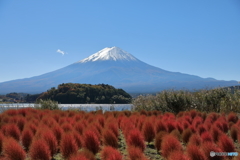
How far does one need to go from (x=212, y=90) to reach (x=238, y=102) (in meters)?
2.13

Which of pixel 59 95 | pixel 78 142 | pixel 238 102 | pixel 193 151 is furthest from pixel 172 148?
pixel 59 95

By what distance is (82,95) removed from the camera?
38.1 metres

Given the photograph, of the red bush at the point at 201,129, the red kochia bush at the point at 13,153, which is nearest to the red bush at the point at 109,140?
the red kochia bush at the point at 13,153

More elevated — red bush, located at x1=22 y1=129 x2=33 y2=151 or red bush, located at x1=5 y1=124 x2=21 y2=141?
red bush, located at x1=5 y1=124 x2=21 y2=141

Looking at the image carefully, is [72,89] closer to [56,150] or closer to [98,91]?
[98,91]

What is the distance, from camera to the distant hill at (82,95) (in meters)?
38.1

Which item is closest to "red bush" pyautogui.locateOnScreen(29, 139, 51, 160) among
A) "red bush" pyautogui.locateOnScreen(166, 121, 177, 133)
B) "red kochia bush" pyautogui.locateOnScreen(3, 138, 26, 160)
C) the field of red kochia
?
the field of red kochia

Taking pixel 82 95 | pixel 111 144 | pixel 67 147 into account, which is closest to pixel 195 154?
pixel 111 144

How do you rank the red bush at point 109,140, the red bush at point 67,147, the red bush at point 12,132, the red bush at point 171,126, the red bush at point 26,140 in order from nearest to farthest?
the red bush at point 67,147 < the red bush at point 109,140 < the red bush at point 26,140 < the red bush at point 12,132 < the red bush at point 171,126

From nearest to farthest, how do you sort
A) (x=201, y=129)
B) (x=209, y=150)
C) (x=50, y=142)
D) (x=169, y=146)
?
(x=209, y=150)
(x=169, y=146)
(x=50, y=142)
(x=201, y=129)

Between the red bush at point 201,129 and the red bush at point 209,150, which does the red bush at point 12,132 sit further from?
the red bush at point 201,129

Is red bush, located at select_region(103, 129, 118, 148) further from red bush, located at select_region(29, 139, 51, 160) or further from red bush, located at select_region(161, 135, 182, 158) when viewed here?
red bush, located at select_region(29, 139, 51, 160)

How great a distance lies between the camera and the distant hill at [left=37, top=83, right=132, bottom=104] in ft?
125

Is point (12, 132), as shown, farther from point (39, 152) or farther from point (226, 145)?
point (226, 145)
